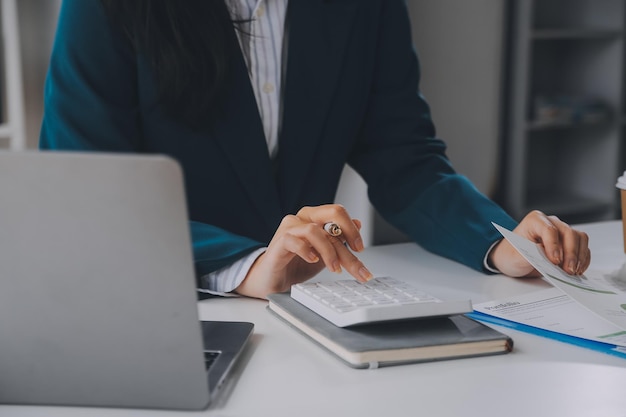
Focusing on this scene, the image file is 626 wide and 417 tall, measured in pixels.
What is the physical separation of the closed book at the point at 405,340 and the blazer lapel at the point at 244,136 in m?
0.49

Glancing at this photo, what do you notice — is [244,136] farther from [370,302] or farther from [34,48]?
[34,48]

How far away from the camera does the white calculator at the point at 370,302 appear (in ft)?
2.60

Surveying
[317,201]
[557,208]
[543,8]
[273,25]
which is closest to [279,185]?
[317,201]

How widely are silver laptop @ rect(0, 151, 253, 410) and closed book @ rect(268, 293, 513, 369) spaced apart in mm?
142

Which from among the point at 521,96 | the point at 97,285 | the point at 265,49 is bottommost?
the point at 97,285

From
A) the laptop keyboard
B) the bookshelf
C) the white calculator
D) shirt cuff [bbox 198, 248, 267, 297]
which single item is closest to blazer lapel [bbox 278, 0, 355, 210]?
shirt cuff [bbox 198, 248, 267, 297]

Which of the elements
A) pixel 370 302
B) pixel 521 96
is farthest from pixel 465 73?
pixel 370 302

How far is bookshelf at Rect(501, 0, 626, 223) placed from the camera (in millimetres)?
3408

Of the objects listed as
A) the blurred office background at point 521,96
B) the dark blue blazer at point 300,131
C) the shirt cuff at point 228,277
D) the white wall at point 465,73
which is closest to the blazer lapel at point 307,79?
the dark blue blazer at point 300,131

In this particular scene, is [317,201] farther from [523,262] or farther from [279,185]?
[523,262]

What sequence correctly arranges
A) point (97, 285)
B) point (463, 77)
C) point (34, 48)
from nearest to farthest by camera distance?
point (97, 285) < point (34, 48) < point (463, 77)

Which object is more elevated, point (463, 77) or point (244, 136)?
point (463, 77)

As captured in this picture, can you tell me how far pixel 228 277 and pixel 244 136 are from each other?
0.33m

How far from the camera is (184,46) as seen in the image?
121 centimetres
